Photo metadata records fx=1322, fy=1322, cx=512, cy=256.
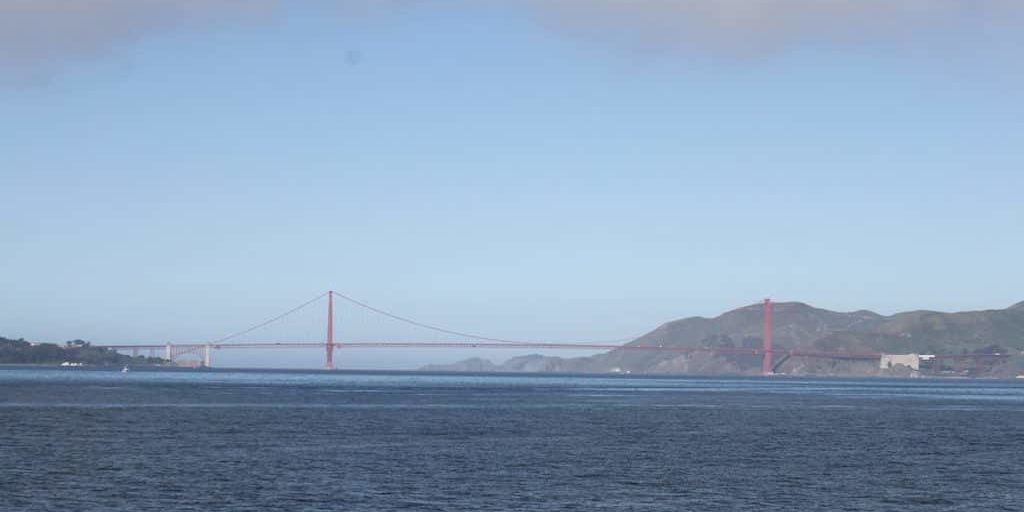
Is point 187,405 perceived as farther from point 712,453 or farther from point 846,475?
point 846,475

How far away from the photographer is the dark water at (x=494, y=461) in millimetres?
41500

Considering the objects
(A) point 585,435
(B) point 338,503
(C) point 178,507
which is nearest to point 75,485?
(C) point 178,507

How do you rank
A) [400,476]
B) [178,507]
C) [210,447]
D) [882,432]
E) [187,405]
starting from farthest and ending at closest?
[187,405]
[882,432]
[210,447]
[400,476]
[178,507]

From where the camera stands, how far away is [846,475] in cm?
5034

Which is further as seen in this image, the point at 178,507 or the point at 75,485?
the point at 75,485

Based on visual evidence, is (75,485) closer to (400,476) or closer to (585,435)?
(400,476)

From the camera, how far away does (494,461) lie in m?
54.1

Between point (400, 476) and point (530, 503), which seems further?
point (400, 476)

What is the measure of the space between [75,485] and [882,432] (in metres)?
49.5

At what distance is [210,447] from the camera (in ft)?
193

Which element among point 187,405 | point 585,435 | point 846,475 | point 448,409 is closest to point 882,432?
point 585,435

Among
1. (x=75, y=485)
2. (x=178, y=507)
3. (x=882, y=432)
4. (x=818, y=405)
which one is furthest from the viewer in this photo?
(x=818, y=405)

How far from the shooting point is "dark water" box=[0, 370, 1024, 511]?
41.5 meters

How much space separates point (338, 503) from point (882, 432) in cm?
4607
